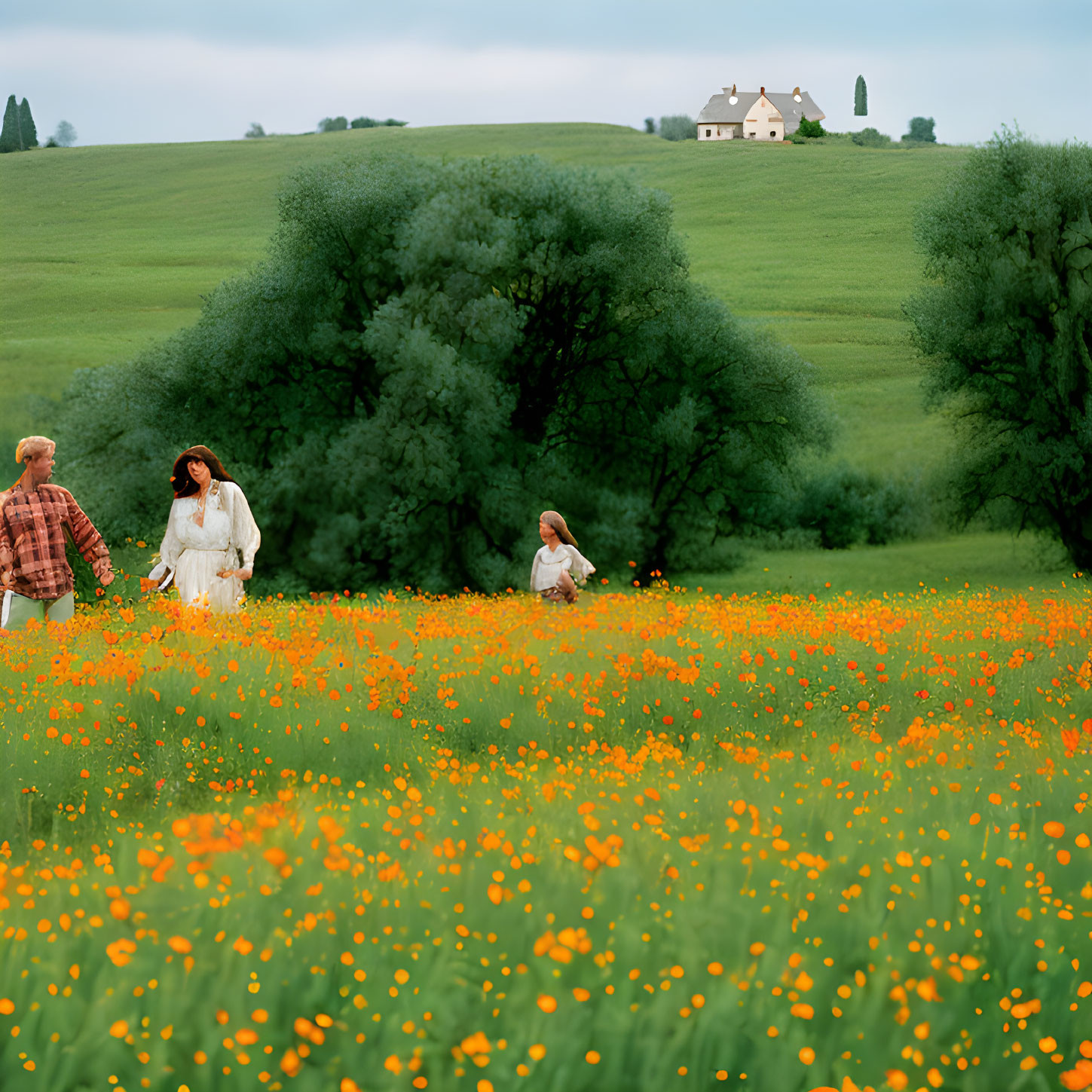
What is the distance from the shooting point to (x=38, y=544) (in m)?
11.5

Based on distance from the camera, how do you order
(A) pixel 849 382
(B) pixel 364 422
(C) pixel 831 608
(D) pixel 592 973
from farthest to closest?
(A) pixel 849 382 < (B) pixel 364 422 < (C) pixel 831 608 < (D) pixel 592 973

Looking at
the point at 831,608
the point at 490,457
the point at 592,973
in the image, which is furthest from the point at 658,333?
the point at 592,973

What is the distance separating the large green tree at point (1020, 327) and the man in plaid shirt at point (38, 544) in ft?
75.7

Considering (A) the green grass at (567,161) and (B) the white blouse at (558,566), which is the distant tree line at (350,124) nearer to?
(A) the green grass at (567,161)

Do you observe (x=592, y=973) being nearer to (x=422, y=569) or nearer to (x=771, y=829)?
(x=771, y=829)

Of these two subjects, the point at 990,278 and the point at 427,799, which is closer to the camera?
the point at 427,799

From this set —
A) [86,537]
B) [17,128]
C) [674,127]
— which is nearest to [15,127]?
[17,128]

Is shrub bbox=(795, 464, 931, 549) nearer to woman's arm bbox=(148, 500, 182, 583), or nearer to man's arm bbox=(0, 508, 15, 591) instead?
woman's arm bbox=(148, 500, 182, 583)

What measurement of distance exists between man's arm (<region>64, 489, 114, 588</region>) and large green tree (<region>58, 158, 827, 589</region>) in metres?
12.5

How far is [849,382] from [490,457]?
36.4 m

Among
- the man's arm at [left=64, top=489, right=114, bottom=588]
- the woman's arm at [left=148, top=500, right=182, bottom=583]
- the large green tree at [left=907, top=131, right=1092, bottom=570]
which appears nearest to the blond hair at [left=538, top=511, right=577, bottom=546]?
the woman's arm at [left=148, top=500, right=182, bottom=583]

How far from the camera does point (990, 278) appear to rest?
2803 centimetres

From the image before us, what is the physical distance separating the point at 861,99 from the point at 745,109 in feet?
97.3

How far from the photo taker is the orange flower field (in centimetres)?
397
